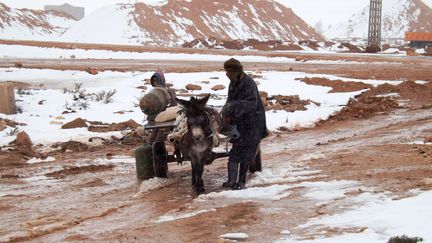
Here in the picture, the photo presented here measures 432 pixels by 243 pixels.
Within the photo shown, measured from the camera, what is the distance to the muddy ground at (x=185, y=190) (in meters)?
5.94

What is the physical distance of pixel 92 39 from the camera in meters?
75.1

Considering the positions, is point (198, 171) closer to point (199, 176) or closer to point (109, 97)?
point (199, 176)

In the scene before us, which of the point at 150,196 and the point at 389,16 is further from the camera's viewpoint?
the point at 389,16

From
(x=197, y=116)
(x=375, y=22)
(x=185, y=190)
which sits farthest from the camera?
(x=375, y=22)

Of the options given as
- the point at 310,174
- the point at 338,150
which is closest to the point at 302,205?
the point at 310,174

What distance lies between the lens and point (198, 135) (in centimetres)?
695

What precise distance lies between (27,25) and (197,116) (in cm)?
9182

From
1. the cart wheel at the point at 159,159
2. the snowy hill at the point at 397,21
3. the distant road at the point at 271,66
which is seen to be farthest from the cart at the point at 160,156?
the snowy hill at the point at 397,21

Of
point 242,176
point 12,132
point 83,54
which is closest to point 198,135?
point 242,176

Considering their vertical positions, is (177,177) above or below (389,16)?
below

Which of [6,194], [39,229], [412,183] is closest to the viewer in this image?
[39,229]

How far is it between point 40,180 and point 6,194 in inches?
38.8

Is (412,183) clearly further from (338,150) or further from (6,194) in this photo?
(6,194)

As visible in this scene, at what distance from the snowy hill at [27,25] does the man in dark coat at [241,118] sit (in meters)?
81.2
